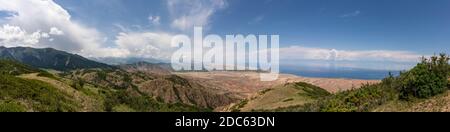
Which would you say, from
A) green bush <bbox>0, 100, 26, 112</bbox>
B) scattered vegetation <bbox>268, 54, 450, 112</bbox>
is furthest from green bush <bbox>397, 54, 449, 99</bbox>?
green bush <bbox>0, 100, 26, 112</bbox>

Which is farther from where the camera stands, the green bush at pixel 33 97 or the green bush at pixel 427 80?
the green bush at pixel 33 97

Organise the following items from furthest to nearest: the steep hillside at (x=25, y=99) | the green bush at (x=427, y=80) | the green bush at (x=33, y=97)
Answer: the green bush at (x=33, y=97)
the steep hillside at (x=25, y=99)
the green bush at (x=427, y=80)

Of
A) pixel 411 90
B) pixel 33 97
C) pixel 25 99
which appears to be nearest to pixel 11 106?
pixel 25 99

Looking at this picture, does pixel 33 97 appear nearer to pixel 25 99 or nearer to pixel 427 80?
pixel 25 99

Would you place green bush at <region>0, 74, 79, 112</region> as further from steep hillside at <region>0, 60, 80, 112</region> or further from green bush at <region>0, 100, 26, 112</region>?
green bush at <region>0, 100, 26, 112</region>

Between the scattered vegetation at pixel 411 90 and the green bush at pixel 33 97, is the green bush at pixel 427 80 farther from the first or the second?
the green bush at pixel 33 97

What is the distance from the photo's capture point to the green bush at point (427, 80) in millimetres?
24953

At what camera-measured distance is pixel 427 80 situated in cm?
2570

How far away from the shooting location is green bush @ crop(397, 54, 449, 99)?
2495 centimetres

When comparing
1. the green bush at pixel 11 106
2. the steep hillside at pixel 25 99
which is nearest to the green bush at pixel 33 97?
the steep hillside at pixel 25 99

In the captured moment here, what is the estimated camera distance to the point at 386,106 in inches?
1022
